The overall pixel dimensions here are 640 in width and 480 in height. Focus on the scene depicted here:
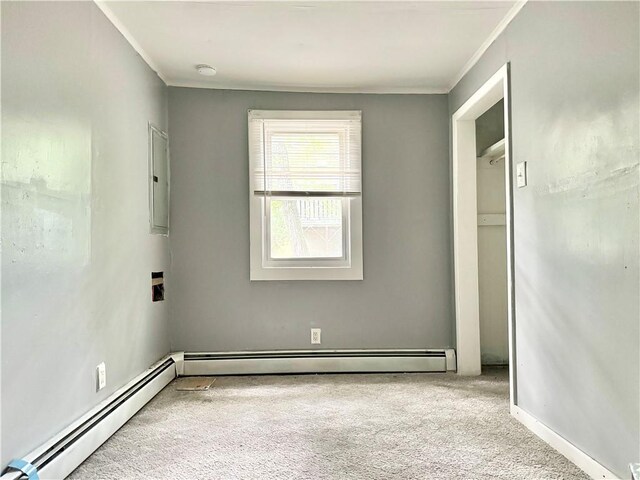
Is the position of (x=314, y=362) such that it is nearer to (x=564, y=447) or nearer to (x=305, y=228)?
(x=305, y=228)

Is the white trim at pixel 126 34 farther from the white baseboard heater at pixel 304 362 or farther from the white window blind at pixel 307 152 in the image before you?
the white baseboard heater at pixel 304 362

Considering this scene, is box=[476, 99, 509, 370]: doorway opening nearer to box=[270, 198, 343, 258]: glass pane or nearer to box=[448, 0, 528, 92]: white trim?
box=[448, 0, 528, 92]: white trim

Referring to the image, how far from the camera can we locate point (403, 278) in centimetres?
336

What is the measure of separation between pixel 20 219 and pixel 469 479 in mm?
1921

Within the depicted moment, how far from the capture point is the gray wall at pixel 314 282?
328 cm

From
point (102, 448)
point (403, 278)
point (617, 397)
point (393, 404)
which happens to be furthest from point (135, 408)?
point (617, 397)

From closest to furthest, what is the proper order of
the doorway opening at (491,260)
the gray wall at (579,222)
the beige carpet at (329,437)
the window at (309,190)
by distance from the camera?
the gray wall at (579,222) → the beige carpet at (329,437) → the window at (309,190) → the doorway opening at (491,260)

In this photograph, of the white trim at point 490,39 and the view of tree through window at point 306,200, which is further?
the view of tree through window at point 306,200

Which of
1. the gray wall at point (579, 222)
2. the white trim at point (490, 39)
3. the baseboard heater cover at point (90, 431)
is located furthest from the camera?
the white trim at point (490, 39)

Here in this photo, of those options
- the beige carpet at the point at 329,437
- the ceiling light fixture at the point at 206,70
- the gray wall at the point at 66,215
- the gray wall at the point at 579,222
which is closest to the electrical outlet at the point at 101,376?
the gray wall at the point at 66,215

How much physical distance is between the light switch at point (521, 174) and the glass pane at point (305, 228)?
56.5 inches

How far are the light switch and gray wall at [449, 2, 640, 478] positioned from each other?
0.03 meters

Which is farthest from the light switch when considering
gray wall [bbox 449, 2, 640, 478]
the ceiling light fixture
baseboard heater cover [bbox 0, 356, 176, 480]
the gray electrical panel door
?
baseboard heater cover [bbox 0, 356, 176, 480]

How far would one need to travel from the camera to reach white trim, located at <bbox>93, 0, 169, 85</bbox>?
217cm
